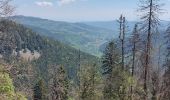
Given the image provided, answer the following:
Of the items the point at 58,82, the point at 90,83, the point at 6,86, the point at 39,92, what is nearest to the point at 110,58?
the point at 90,83

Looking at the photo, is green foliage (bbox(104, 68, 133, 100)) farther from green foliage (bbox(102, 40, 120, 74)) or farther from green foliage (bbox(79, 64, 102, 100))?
green foliage (bbox(102, 40, 120, 74))

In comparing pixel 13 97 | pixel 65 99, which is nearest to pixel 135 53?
pixel 65 99

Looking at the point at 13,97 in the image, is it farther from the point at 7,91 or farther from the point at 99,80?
the point at 99,80

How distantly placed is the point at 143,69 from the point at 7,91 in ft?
84.1

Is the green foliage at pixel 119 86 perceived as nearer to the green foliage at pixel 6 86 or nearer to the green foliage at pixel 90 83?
the green foliage at pixel 90 83

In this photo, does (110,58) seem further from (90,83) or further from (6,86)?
(6,86)

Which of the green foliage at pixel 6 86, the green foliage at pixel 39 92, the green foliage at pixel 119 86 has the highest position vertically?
the green foliage at pixel 6 86

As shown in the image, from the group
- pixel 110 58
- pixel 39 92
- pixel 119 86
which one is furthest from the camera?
pixel 39 92

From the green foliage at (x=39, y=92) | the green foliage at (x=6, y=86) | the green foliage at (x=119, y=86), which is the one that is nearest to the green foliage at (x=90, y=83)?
the green foliage at (x=119, y=86)

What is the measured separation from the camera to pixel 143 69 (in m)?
39.9

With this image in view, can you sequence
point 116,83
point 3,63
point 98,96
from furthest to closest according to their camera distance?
point 98,96 < point 116,83 < point 3,63

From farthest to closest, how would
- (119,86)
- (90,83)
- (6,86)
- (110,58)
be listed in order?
(110,58) → (90,83) → (119,86) → (6,86)

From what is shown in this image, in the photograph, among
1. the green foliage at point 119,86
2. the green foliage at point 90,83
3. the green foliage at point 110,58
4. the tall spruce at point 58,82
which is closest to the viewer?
the green foliage at point 119,86

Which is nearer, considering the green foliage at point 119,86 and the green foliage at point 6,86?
the green foliage at point 6,86
